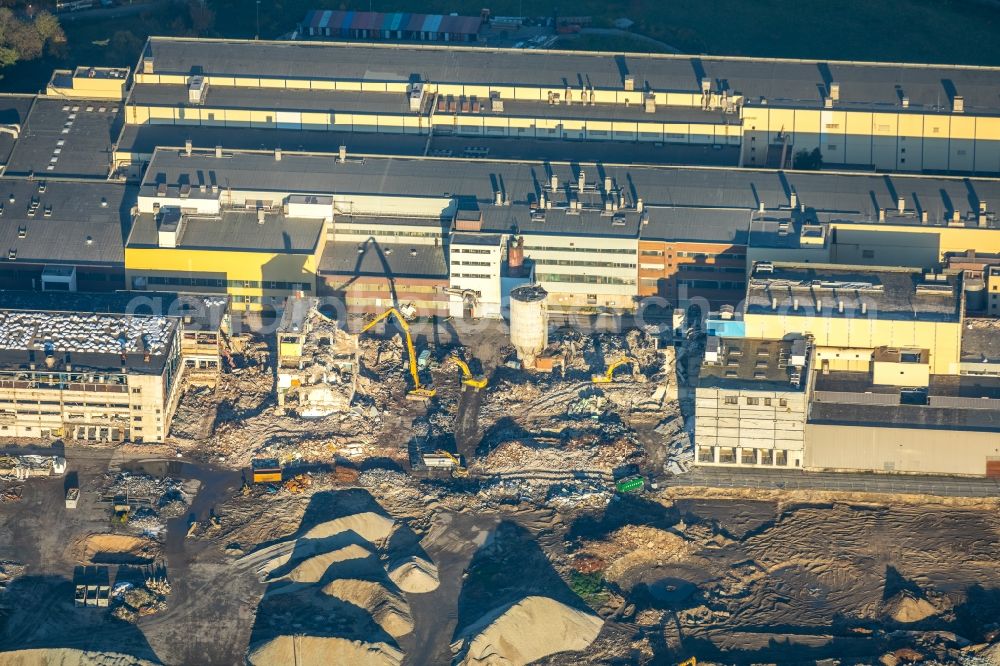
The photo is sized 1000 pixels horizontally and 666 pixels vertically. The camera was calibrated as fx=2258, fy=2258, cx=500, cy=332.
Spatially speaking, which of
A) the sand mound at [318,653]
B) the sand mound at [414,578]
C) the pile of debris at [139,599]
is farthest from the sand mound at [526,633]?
the pile of debris at [139,599]

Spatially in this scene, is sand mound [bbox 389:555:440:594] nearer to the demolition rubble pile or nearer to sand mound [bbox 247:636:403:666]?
the demolition rubble pile

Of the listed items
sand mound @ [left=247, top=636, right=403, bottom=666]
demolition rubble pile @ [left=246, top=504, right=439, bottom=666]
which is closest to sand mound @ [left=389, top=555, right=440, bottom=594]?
demolition rubble pile @ [left=246, top=504, right=439, bottom=666]

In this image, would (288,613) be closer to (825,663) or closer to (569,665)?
(569,665)

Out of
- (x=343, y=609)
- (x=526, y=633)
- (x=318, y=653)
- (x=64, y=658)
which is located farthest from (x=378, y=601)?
(x=64, y=658)

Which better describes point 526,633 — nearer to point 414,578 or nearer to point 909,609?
point 414,578

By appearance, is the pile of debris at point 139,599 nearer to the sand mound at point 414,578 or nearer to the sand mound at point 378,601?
the sand mound at point 378,601

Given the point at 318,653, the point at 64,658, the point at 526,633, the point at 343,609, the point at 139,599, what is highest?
the point at 139,599

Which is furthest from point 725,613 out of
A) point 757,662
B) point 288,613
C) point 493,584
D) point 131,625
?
point 131,625
